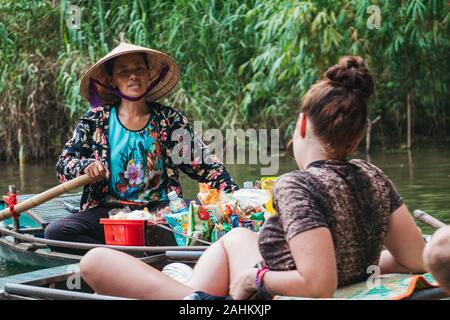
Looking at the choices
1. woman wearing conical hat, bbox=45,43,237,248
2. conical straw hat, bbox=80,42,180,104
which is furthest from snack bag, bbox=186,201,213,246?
conical straw hat, bbox=80,42,180,104

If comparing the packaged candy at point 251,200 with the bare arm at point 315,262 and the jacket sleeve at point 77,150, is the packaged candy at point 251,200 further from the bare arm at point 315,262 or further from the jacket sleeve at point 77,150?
the bare arm at point 315,262

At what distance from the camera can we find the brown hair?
2357 mm

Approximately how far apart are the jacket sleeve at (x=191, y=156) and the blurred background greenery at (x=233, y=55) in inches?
186

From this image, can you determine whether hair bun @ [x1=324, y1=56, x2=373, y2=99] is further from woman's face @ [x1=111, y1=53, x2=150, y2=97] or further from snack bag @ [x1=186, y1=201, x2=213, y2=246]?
woman's face @ [x1=111, y1=53, x2=150, y2=97]

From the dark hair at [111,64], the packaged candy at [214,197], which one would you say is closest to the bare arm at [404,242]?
the packaged candy at [214,197]

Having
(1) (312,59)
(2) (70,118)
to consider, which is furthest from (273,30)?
(2) (70,118)

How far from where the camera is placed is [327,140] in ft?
7.87

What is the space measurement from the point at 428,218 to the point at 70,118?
8024 millimetres

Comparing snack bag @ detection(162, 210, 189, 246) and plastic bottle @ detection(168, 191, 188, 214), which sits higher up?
plastic bottle @ detection(168, 191, 188, 214)

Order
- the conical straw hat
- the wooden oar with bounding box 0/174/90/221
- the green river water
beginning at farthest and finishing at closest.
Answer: the green river water → the conical straw hat → the wooden oar with bounding box 0/174/90/221

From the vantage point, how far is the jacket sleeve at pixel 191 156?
14.5 ft

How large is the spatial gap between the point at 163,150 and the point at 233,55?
6.00 meters

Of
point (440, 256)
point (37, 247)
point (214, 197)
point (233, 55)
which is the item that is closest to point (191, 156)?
point (214, 197)

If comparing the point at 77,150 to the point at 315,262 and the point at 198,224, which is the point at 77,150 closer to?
the point at 198,224
